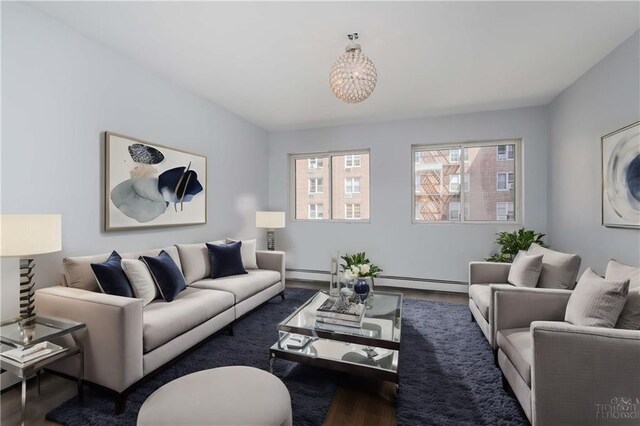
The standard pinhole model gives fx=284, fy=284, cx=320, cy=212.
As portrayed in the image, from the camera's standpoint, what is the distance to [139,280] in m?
2.21

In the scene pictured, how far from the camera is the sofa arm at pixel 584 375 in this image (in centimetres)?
124

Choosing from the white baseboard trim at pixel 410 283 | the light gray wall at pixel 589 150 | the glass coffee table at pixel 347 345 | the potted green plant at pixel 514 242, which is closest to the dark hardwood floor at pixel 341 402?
the glass coffee table at pixel 347 345

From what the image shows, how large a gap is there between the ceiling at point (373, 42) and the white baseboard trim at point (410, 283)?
2.54 m

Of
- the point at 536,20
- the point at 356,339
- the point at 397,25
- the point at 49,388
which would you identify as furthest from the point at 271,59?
the point at 49,388

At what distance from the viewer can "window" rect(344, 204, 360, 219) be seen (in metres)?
4.68

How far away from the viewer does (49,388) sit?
1.89 m

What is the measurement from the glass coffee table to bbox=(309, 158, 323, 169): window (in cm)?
304

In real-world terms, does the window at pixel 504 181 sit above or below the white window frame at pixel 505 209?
above

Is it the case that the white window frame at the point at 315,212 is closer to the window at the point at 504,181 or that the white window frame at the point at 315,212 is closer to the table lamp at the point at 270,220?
the table lamp at the point at 270,220

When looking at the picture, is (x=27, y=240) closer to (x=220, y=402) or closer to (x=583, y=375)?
(x=220, y=402)

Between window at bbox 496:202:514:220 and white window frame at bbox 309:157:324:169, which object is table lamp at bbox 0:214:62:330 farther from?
window at bbox 496:202:514:220

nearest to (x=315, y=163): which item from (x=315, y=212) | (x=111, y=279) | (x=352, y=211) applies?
(x=315, y=212)

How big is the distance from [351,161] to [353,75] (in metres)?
2.57

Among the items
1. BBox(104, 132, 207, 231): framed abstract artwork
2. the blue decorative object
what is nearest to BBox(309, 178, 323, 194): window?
BBox(104, 132, 207, 231): framed abstract artwork
